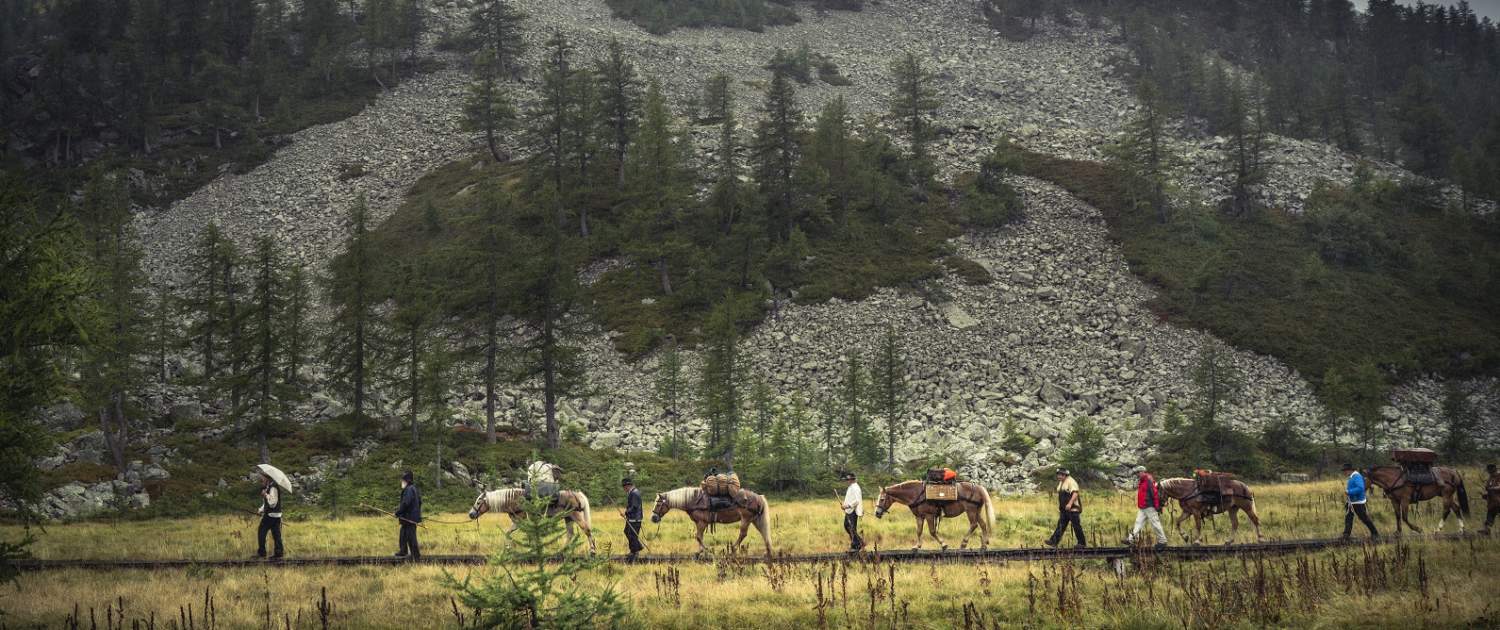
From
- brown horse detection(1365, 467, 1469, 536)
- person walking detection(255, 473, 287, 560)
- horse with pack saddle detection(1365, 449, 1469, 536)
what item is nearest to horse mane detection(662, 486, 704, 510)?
person walking detection(255, 473, 287, 560)

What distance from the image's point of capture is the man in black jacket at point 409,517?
16.1 meters

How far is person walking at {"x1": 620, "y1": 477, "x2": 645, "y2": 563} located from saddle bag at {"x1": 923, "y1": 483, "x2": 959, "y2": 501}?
608 cm

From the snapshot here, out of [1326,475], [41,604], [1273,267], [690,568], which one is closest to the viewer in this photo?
[41,604]

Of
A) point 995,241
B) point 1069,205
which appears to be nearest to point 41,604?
point 995,241

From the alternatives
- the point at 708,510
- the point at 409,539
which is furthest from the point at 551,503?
the point at 409,539

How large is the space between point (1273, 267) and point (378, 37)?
90.3 m

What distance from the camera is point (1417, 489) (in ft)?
56.2

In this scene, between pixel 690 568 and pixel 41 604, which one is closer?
pixel 41 604

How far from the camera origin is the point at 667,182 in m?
60.8

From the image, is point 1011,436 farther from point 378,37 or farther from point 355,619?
point 378,37

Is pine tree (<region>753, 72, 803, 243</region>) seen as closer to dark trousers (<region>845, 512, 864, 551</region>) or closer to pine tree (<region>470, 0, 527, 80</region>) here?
pine tree (<region>470, 0, 527, 80</region>)

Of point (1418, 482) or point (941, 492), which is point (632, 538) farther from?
point (1418, 482)

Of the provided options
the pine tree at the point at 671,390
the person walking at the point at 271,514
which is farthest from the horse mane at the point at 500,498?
the pine tree at the point at 671,390

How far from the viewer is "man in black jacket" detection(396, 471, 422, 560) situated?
52.8ft
